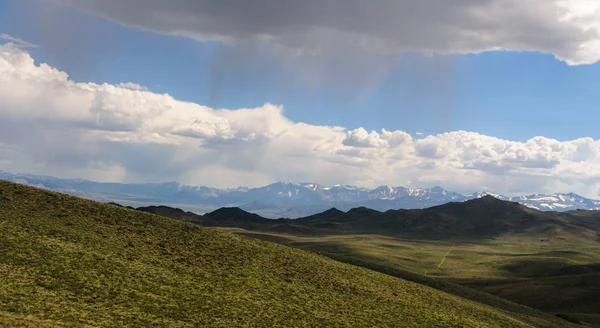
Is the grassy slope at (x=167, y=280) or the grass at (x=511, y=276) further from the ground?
the grassy slope at (x=167, y=280)

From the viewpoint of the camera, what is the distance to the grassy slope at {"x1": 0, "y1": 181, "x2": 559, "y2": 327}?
3638cm

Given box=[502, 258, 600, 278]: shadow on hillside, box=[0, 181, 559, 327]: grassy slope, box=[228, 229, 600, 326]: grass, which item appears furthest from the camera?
box=[502, 258, 600, 278]: shadow on hillside

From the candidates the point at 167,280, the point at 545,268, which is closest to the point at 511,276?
the point at 545,268

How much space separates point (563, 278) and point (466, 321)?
2641 inches

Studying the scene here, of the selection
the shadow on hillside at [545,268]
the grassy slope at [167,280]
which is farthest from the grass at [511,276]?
the grassy slope at [167,280]

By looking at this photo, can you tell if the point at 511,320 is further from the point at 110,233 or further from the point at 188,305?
the point at 110,233

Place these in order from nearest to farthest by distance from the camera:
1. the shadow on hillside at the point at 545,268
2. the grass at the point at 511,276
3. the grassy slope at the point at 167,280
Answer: the grassy slope at the point at 167,280 → the grass at the point at 511,276 → the shadow on hillside at the point at 545,268

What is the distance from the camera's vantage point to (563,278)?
4109 inches

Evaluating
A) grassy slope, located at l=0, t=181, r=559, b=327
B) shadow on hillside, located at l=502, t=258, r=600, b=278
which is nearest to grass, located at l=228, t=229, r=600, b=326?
shadow on hillside, located at l=502, t=258, r=600, b=278

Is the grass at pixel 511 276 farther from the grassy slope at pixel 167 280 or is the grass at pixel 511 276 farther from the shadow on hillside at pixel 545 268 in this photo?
the grassy slope at pixel 167 280

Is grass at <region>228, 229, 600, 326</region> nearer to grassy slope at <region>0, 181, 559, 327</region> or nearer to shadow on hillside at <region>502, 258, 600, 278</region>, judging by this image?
shadow on hillside at <region>502, 258, 600, 278</region>

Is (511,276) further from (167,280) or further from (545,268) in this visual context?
(167,280)

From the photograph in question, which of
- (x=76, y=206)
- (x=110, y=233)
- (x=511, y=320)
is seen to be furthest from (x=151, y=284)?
(x=511, y=320)

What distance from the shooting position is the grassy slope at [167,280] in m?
36.4
